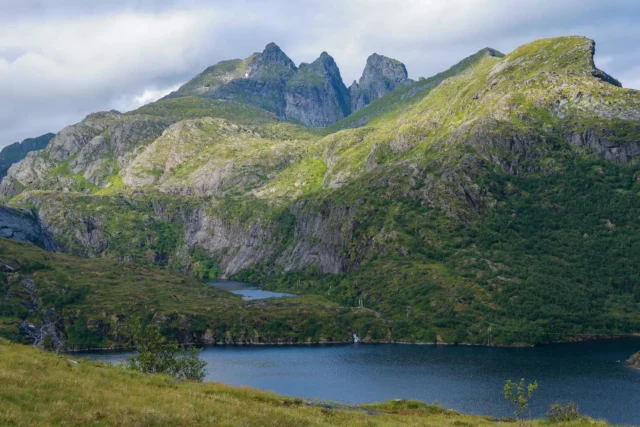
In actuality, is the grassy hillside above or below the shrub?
above

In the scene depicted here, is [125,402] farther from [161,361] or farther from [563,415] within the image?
[161,361]

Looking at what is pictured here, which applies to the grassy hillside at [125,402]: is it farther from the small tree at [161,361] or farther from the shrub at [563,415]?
the small tree at [161,361]

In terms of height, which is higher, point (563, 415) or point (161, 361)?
point (563, 415)

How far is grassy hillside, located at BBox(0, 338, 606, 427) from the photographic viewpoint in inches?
1236

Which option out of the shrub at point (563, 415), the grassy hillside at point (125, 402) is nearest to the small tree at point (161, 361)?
the grassy hillside at point (125, 402)

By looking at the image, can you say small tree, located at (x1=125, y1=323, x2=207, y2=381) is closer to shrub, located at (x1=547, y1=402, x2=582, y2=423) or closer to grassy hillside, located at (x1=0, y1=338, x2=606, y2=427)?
grassy hillside, located at (x1=0, y1=338, x2=606, y2=427)

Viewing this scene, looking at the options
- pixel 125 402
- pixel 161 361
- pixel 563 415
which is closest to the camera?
pixel 125 402

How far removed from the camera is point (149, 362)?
96438 millimetres

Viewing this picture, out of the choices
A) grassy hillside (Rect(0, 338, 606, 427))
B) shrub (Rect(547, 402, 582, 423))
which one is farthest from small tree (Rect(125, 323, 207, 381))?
shrub (Rect(547, 402, 582, 423))

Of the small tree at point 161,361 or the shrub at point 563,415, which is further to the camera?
the small tree at point 161,361

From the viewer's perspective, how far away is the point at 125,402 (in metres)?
35.6

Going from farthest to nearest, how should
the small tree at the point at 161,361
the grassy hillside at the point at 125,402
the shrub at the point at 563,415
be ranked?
1. the small tree at the point at 161,361
2. the shrub at the point at 563,415
3. the grassy hillside at the point at 125,402

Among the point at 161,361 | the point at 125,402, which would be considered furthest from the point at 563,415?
the point at 161,361

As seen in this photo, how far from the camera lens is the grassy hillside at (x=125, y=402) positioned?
31406 mm
